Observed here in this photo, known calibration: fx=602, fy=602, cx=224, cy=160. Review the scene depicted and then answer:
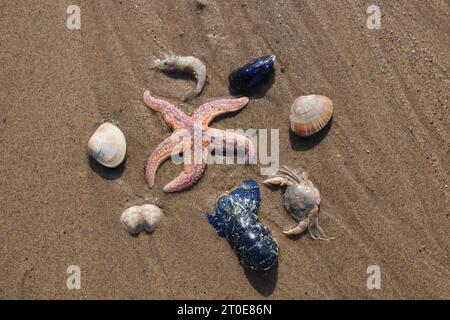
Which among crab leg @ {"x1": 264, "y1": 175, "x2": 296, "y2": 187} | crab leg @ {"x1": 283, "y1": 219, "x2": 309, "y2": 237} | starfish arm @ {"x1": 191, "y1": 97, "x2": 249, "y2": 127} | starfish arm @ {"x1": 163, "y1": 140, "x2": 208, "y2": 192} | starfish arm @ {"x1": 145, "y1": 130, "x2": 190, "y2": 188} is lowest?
crab leg @ {"x1": 283, "y1": 219, "x2": 309, "y2": 237}

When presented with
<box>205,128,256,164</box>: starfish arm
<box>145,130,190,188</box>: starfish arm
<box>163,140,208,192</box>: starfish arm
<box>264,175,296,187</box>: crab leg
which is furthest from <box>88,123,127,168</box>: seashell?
<box>264,175,296,187</box>: crab leg

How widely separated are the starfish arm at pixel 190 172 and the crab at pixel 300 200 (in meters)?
0.80

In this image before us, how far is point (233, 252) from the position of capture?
7.17 meters

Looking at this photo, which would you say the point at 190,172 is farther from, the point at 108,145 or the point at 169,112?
the point at 108,145

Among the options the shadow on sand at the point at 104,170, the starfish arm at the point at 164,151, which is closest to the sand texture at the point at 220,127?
the shadow on sand at the point at 104,170

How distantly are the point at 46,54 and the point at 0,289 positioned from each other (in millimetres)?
2858

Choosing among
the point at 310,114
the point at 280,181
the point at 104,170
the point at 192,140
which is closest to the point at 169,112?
the point at 192,140

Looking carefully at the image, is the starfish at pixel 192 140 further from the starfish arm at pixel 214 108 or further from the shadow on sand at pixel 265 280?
the shadow on sand at pixel 265 280

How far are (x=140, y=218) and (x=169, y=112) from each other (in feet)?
4.25

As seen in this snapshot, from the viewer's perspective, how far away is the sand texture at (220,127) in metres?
7.16

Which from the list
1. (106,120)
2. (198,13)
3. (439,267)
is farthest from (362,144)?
(106,120)

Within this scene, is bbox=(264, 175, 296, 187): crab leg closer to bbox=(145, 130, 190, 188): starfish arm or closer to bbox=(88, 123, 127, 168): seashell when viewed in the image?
bbox=(145, 130, 190, 188): starfish arm

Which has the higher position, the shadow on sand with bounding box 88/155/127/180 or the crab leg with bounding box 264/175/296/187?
the shadow on sand with bounding box 88/155/127/180

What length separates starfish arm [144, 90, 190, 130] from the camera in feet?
23.2
